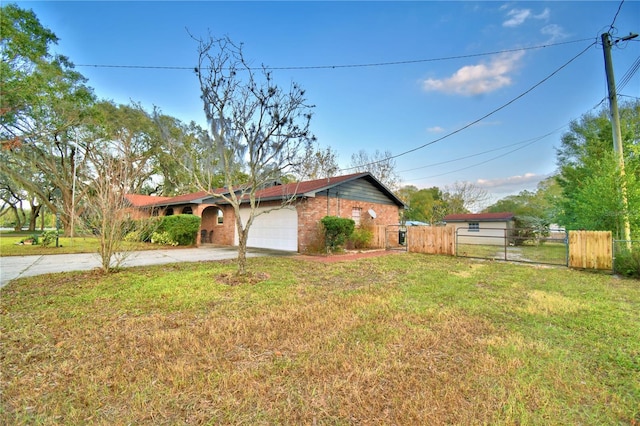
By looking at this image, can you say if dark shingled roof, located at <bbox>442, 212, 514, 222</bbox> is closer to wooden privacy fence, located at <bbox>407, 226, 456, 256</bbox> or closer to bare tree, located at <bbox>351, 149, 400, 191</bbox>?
bare tree, located at <bbox>351, 149, 400, 191</bbox>

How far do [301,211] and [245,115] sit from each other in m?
6.10

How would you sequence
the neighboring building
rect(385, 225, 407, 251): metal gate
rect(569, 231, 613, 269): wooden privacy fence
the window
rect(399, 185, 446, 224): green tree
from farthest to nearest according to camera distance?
rect(399, 185, 446, 224): green tree < the neighboring building < rect(385, 225, 407, 251): metal gate < the window < rect(569, 231, 613, 269): wooden privacy fence

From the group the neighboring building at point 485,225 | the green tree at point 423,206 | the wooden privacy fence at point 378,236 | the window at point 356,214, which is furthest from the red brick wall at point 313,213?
the green tree at point 423,206

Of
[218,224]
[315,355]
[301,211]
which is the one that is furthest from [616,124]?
[218,224]

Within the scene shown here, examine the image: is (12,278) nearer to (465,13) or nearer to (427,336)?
(427,336)

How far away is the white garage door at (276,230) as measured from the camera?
13016mm

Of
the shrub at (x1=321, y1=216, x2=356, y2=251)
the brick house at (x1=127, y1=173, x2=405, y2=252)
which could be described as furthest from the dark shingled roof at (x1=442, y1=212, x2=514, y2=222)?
the shrub at (x1=321, y1=216, x2=356, y2=251)

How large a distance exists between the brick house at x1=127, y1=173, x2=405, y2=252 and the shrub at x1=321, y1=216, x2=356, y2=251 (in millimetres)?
865

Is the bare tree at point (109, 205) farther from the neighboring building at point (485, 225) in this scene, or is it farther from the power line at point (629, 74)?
the neighboring building at point (485, 225)

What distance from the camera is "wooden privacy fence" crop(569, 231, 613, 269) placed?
8.12m

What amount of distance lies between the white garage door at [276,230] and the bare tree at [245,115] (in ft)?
18.7

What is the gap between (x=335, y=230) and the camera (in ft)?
38.7

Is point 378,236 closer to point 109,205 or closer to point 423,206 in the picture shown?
point 109,205

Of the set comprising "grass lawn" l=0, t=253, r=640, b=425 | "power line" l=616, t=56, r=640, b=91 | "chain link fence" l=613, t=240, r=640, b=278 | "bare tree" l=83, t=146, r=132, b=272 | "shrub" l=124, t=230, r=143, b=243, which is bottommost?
"grass lawn" l=0, t=253, r=640, b=425
